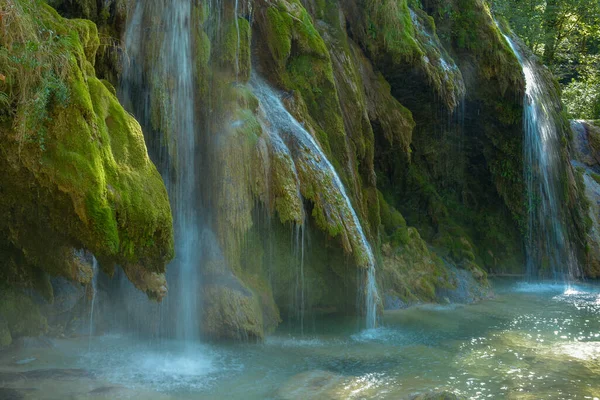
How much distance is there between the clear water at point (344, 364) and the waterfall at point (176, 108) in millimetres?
1055

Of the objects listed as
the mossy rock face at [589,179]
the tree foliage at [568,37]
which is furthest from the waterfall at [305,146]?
the tree foliage at [568,37]

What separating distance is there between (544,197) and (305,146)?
9.57m

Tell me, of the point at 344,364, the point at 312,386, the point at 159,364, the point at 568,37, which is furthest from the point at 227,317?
the point at 568,37

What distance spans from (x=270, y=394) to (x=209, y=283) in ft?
9.34

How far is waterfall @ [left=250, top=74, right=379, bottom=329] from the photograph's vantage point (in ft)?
35.0

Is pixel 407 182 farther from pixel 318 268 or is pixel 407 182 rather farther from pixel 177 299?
pixel 177 299

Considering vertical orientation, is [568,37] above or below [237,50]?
above

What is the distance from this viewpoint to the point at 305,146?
10719 mm

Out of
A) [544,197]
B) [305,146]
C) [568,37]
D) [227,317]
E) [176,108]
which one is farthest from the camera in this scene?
[568,37]

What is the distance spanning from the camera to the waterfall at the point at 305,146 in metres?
10.7

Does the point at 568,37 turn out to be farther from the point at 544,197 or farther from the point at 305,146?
the point at 305,146

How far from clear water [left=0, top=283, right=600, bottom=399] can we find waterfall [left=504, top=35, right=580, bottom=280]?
5.92m

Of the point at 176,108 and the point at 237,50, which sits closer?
the point at 176,108

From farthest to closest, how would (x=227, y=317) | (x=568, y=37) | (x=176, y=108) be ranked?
(x=568, y=37), (x=176, y=108), (x=227, y=317)
